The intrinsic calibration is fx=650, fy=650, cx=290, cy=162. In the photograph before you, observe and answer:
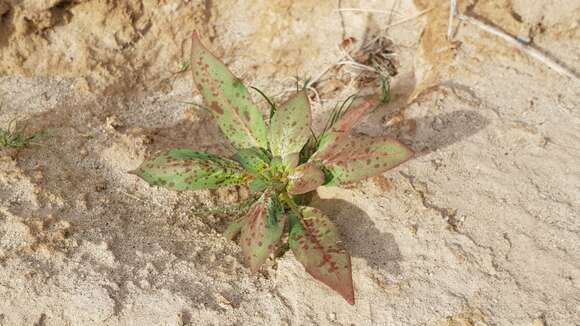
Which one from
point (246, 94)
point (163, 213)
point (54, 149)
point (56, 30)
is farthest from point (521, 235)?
point (56, 30)

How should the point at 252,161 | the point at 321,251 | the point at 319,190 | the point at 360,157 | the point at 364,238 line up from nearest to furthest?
the point at 321,251 < the point at 360,157 < the point at 364,238 < the point at 252,161 < the point at 319,190

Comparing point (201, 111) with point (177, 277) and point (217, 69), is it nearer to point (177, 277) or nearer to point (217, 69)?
point (217, 69)

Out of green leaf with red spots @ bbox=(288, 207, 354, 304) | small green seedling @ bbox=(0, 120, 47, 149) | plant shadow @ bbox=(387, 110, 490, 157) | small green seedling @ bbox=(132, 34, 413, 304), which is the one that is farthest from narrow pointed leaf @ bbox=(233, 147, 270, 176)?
small green seedling @ bbox=(0, 120, 47, 149)

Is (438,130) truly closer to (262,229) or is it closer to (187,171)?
(262,229)

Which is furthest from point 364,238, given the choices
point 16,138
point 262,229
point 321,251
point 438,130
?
point 16,138

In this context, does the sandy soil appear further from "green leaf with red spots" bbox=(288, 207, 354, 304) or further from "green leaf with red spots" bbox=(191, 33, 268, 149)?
"green leaf with red spots" bbox=(191, 33, 268, 149)

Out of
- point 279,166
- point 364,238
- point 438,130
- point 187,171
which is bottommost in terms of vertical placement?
point 364,238

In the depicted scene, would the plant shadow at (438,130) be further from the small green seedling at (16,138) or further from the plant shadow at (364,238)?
the small green seedling at (16,138)
